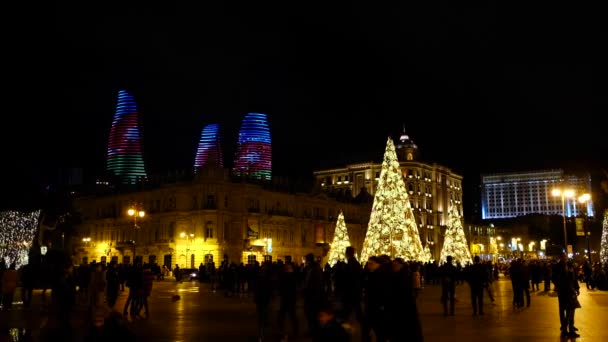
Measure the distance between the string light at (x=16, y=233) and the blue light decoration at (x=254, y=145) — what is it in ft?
247

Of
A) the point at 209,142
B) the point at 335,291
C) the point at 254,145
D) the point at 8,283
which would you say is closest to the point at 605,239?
the point at 335,291

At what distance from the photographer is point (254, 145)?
12050 centimetres

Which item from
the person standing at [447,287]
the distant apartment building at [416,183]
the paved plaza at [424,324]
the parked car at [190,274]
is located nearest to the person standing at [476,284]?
the paved plaza at [424,324]

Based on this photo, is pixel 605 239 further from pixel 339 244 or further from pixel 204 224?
pixel 204 224

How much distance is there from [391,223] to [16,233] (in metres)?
23.5

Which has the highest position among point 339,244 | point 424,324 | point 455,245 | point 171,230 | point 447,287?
point 171,230

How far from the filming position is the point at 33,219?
4222 cm

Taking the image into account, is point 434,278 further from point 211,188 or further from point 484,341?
point 484,341

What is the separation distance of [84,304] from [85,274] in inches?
62.5

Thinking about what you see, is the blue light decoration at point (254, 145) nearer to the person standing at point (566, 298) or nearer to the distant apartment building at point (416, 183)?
the distant apartment building at point (416, 183)

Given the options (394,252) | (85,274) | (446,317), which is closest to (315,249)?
(394,252)

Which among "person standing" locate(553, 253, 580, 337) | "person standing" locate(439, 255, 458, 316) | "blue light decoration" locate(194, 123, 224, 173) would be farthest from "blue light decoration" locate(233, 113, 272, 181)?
"person standing" locate(553, 253, 580, 337)

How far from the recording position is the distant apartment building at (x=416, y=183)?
132250 mm

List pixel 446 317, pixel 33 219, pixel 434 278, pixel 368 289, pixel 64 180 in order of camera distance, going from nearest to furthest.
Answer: pixel 368 289 < pixel 446 317 < pixel 33 219 < pixel 434 278 < pixel 64 180
